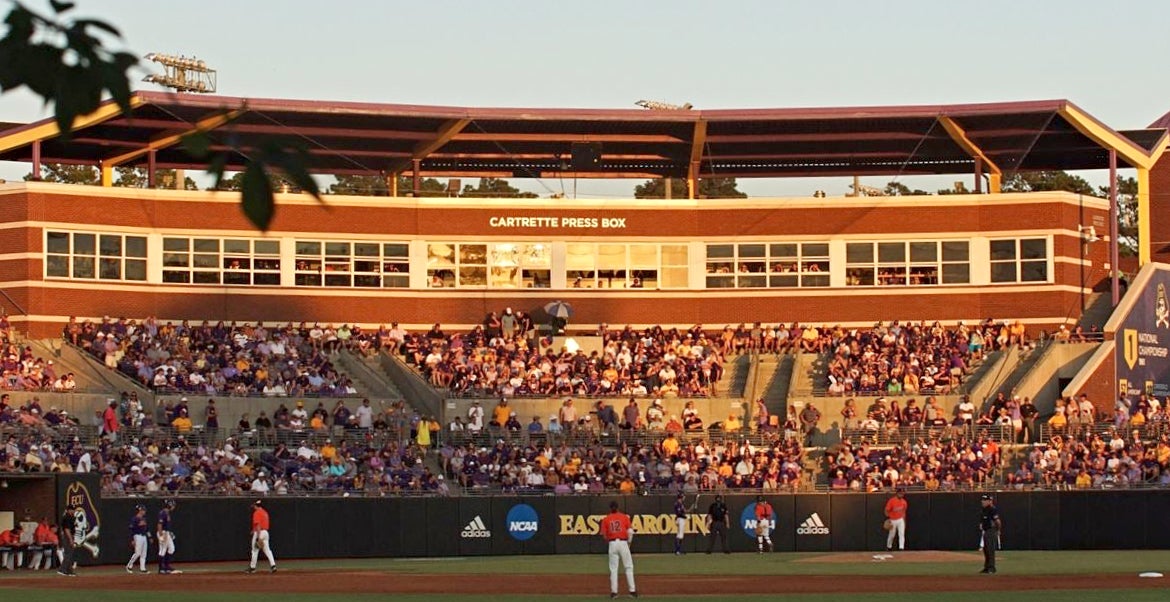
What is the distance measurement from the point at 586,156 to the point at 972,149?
13.2m

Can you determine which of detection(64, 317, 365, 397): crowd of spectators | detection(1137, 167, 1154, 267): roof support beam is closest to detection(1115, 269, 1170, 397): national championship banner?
detection(1137, 167, 1154, 267): roof support beam

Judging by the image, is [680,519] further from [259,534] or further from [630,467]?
[259,534]

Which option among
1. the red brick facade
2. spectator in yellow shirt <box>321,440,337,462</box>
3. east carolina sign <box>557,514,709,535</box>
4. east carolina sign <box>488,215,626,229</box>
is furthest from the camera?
east carolina sign <box>488,215,626,229</box>

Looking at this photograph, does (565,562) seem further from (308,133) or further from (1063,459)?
(308,133)

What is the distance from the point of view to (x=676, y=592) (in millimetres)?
30266

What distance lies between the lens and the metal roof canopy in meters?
57.3

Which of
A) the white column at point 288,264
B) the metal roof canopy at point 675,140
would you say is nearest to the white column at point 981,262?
the metal roof canopy at point 675,140

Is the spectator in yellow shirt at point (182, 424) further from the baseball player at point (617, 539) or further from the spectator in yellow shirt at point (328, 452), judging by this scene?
the baseball player at point (617, 539)

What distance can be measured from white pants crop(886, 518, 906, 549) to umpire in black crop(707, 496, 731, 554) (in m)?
4.07

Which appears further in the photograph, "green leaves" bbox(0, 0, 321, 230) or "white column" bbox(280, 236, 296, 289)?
"white column" bbox(280, 236, 296, 289)

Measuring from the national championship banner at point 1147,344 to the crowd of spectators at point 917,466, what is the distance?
10089mm

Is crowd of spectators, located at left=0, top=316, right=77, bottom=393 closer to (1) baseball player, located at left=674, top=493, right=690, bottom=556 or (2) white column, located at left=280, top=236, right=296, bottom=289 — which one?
(2) white column, located at left=280, top=236, right=296, bottom=289

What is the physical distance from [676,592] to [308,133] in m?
32.3

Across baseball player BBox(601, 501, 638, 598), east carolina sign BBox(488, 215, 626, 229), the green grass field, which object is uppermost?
east carolina sign BBox(488, 215, 626, 229)
